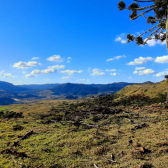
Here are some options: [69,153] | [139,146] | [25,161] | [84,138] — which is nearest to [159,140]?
[139,146]

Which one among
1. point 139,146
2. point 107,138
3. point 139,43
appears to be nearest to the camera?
point 139,146

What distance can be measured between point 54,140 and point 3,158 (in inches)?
152

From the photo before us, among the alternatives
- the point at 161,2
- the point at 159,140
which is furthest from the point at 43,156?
the point at 161,2

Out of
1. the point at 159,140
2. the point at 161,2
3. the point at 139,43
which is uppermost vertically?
the point at 161,2

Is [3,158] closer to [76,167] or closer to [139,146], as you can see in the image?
[76,167]

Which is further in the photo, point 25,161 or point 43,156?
point 43,156

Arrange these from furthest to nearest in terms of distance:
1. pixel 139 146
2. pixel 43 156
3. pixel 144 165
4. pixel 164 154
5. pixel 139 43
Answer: pixel 139 43, pixel 139 146, pixel 43 156, pixel 164 154, pixel 144 165

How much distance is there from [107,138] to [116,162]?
368cm

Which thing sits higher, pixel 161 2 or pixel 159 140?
pixel 161 2

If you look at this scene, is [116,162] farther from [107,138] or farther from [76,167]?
[107,138]

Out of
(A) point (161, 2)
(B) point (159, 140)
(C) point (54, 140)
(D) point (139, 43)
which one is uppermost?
(A) point (161, 2)

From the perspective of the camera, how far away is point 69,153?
8.71 meters

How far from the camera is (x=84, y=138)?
37.0 ft

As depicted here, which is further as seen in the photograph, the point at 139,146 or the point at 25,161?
the point at 139,146
